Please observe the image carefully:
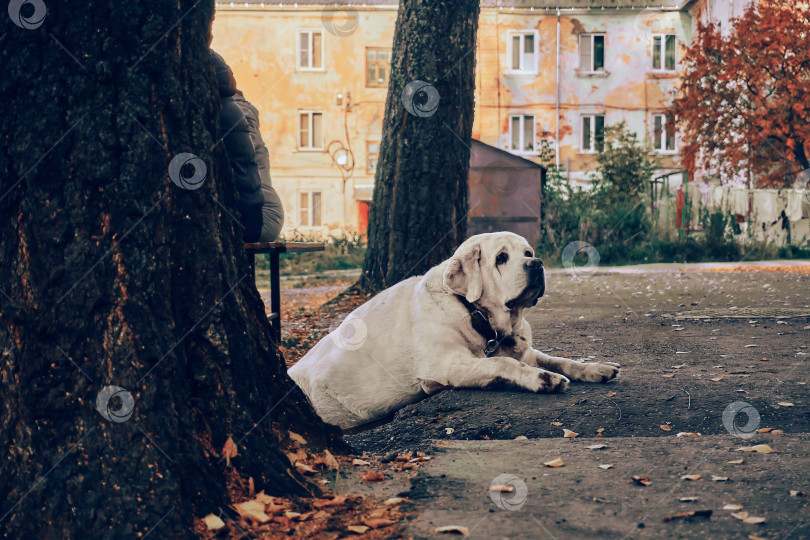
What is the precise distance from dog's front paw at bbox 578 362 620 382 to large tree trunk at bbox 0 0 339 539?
8.95ft

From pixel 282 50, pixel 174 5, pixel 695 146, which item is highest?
pixel 282 50

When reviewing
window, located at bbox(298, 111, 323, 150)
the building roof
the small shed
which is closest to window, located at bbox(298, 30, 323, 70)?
the building roof

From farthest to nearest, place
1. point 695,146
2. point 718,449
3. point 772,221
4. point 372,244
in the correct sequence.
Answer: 1. point 695,146
2. point 772,221
3. point 372,244
4. point 718,449

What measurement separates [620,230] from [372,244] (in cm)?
1073

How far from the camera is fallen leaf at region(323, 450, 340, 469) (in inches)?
121

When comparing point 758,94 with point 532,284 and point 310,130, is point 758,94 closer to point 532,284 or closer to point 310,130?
point 310,130

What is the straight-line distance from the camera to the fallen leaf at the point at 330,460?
3.09 m

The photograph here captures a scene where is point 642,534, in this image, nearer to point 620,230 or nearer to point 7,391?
point 7,391

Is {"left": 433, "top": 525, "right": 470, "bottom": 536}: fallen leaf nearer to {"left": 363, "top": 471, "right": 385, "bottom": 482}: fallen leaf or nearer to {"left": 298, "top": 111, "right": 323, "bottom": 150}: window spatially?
{"left": 363, "top": 471, "right": 385, "bottom": 482}: fallen leaf

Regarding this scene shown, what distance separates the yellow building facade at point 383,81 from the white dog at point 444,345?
24.5 meters

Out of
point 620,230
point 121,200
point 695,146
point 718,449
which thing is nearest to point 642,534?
point 718,449

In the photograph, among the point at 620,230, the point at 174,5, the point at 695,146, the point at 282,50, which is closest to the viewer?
the point at 174,5

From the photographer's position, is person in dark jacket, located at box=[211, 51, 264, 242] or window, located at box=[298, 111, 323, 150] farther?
window, located at box=[298, 111, 323, 150]

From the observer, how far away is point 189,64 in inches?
109
